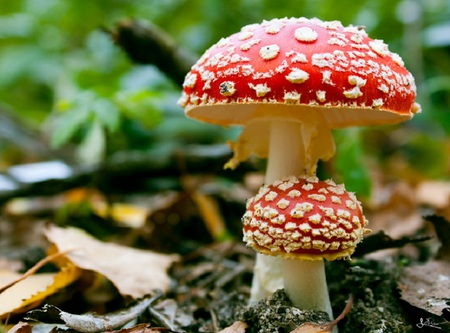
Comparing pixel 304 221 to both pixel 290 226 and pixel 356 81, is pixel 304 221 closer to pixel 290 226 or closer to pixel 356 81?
pixel 290 226

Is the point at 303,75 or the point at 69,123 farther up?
the point at 69,123

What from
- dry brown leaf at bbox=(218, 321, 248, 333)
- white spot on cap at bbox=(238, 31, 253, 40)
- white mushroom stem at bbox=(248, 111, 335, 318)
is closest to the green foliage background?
white mushroom stem at bbox=(248, 111, 335, 318)

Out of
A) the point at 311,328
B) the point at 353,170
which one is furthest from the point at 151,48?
the point at 311,328

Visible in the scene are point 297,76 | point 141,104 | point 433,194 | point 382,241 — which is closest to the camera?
point 297,76

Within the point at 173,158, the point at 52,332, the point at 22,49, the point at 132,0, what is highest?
the point at 132,0

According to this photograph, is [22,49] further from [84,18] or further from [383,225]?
[383,225]

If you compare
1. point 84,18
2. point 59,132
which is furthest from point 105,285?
Answer: point 84,18
